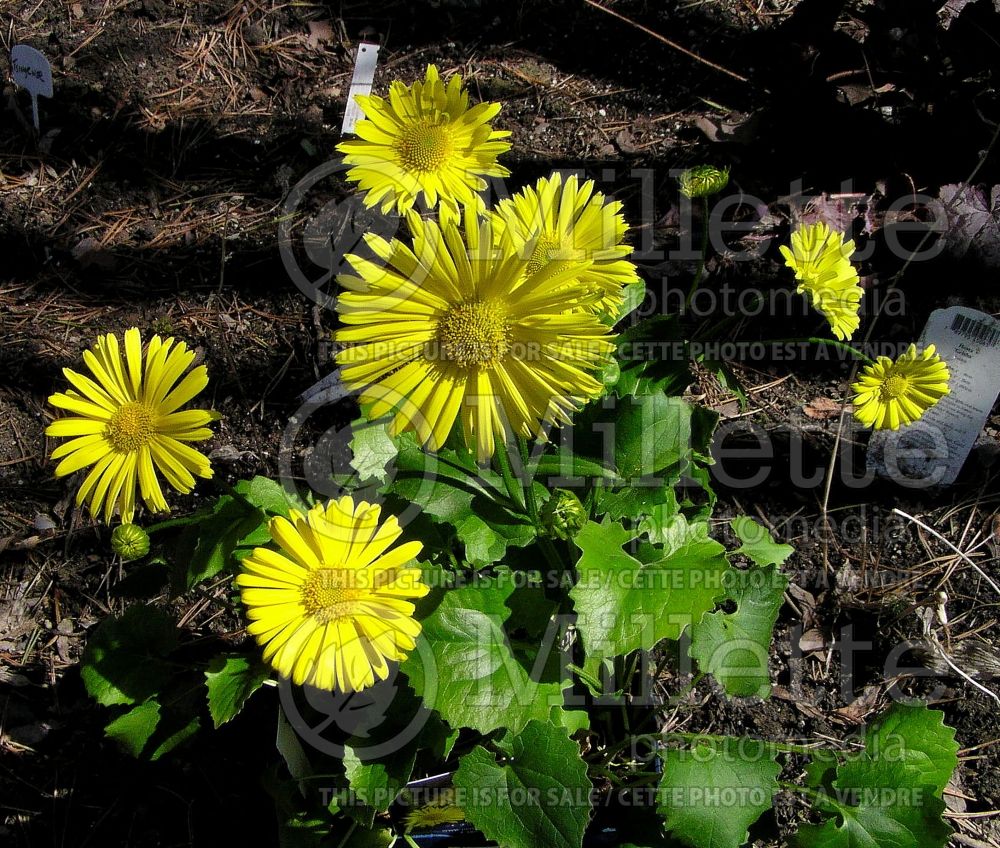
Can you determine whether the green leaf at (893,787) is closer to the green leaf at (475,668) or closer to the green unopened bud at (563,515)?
the green leaf at (475,668)

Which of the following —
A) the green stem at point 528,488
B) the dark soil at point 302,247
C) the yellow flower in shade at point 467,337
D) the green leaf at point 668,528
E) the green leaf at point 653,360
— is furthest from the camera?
the dark soil at point 302,247

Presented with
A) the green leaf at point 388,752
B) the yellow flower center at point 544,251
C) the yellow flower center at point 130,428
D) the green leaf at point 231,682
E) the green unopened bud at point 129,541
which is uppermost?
the yellow flower center at point 544,251

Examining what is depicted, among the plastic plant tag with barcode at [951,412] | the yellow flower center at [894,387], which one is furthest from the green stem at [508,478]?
the plastic plant tag with barcode at [951,412]

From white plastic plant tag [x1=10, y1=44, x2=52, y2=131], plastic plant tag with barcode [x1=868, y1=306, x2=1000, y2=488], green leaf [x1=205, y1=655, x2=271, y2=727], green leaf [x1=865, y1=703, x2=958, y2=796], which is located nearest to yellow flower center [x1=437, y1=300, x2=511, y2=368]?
green leaf [x1=205, y1=655, x2=271, y2=727]

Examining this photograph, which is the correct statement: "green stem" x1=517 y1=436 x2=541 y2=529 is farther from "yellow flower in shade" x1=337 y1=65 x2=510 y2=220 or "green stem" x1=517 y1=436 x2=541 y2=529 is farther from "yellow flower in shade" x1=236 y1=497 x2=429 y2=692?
"yellow flower in shade" x1=337 y1=65 x2=510 y2=220

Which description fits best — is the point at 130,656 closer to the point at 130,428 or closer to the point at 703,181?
the point at 130,428

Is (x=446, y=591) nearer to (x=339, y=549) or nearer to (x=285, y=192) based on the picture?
(x=339, y=549)

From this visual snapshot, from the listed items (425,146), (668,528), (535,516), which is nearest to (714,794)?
(668,528)
